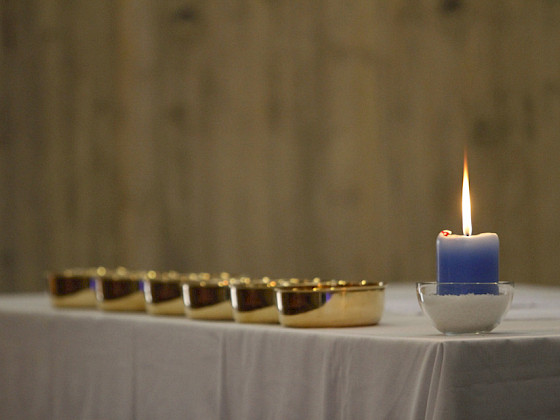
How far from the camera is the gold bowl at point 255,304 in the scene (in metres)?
1.41

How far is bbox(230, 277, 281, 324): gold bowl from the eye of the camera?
1410mm

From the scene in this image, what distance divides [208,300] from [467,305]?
0.50 m

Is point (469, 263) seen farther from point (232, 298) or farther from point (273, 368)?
point (232, 298)

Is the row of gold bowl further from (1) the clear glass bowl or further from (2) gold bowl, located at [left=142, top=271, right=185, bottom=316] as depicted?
(1) the clear glass bowl

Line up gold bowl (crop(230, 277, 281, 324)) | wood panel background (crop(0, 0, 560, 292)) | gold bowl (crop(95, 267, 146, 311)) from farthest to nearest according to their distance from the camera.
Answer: wood panel background (crop(0, 0, 560, 292)) < gold bowl (crop(95, 267, 146, 311)) < gold bowl (crop(230, 277, 281, 324))

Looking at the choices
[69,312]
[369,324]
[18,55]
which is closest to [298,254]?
[18,55]

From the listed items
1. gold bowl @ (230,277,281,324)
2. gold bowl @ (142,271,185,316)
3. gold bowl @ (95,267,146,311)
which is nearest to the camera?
gold bowl @ (230,277,281,324)

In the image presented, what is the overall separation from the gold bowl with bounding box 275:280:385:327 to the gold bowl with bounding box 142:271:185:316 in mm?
312

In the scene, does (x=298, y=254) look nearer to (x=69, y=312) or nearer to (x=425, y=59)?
(x=425, y=59)

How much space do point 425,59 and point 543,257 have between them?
0.96 m

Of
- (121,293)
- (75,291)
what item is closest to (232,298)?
Result: (121,293)

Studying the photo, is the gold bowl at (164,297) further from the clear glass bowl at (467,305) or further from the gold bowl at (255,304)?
the clear glass bowl at (467,305)

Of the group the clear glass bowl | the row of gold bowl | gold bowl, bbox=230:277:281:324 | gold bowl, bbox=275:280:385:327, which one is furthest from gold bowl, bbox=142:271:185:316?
the clear glass bowl

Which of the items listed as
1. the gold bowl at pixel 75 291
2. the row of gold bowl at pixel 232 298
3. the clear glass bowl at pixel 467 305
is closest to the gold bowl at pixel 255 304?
the row of gold bowl at pixel 232 298
